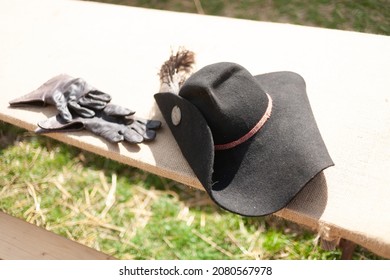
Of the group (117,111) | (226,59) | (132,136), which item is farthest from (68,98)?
(226,59)

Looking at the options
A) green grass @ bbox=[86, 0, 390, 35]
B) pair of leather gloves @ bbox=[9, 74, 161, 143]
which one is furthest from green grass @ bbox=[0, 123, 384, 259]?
green grass @ bbox=[86, 0, 390, 35]

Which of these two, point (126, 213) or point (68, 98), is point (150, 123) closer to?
point (68, 98)

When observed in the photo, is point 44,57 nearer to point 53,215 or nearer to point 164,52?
point 164,52

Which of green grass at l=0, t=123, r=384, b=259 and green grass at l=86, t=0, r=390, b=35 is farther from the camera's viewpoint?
green grass at l=86, t=0, r=390, b=35

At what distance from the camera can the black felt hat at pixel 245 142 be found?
107 centimetres

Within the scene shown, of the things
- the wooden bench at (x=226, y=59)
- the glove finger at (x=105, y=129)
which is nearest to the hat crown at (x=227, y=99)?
the wooden bench at (x=226, y=59)

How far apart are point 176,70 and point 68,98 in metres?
0.39

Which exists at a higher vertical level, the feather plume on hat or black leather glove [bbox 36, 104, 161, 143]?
the feather plume on hat

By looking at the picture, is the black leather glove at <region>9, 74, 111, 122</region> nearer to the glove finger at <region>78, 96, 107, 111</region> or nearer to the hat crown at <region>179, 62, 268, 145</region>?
the glove finger at <region>78, 96, 107, 111</region>

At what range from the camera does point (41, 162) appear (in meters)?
2.09

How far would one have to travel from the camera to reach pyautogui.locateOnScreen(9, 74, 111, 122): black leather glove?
4.58 ft

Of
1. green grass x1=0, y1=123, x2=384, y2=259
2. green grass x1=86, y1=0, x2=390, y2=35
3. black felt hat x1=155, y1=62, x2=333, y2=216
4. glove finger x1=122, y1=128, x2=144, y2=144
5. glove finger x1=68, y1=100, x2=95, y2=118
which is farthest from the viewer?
green grass x1=86, y1=0, x2=390, y2=35

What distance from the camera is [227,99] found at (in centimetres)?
113

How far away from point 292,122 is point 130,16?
1.03 metres
